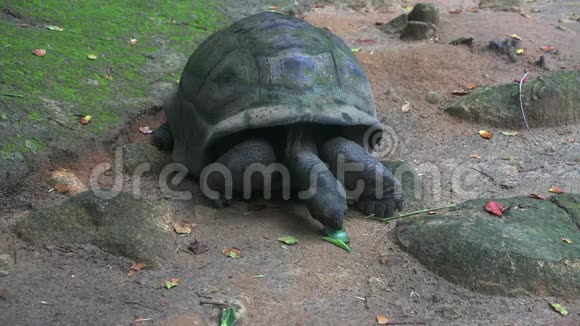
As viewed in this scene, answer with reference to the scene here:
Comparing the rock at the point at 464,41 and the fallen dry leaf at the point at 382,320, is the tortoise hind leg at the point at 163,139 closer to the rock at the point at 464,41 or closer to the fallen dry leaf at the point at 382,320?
the fallen dry leaf at the point at 382,320

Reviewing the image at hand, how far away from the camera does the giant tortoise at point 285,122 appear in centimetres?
412

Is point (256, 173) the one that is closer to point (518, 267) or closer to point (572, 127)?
point (518, 267)

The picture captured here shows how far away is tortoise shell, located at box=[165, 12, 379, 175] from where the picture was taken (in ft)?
13.6

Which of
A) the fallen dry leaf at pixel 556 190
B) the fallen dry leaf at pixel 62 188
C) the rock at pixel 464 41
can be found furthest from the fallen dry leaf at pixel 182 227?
the rock at pixel 464 41

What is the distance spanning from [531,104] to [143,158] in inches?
128

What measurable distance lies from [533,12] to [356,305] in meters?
6.57

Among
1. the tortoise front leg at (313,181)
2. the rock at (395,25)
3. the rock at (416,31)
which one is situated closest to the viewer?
the tortoise front leg at (313,181)

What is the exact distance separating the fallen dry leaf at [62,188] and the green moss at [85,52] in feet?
1.10

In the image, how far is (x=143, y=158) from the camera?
4.90 metres

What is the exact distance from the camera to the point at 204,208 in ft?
14.3

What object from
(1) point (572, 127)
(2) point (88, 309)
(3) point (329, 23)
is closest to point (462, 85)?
(1) point (572, 127)

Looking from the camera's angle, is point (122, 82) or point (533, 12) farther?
point (533, 12)

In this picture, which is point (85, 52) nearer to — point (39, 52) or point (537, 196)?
point (39, 52)

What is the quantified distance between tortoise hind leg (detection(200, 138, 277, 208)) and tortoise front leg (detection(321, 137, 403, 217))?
0.43m
